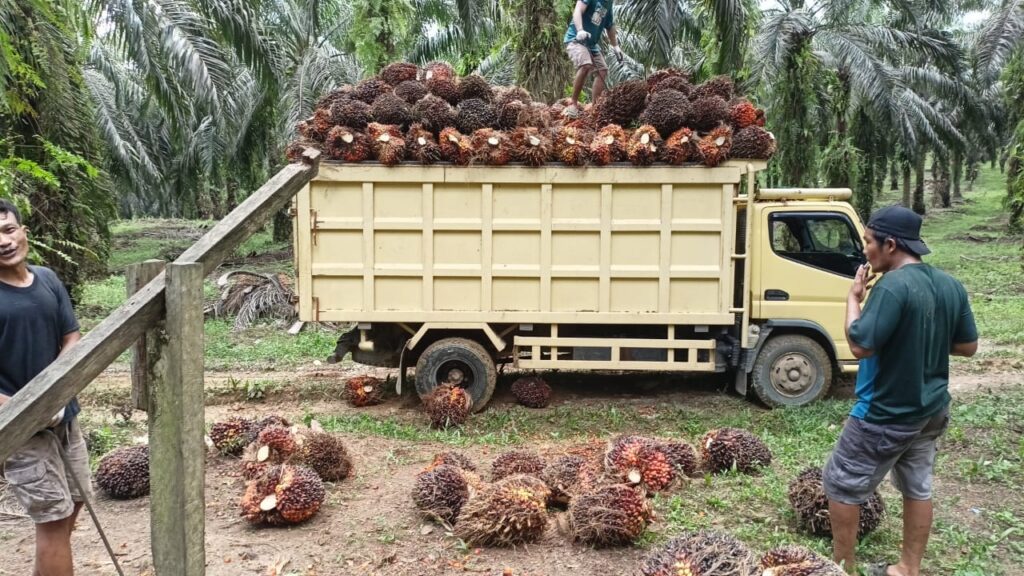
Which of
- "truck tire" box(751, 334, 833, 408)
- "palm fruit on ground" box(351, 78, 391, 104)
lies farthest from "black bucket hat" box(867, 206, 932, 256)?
"palm fruit on ground" box(351, 78, 391, 104)

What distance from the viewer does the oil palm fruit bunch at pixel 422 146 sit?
6.75m

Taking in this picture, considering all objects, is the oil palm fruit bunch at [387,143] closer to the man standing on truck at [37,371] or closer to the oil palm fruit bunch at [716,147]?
the oil palm fruit bunch at [716,147]

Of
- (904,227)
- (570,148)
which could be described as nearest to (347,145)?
(570,148)

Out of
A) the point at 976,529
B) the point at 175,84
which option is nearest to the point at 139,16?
the point at 175,84

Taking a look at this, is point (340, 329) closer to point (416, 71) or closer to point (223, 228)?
point (416, 71)

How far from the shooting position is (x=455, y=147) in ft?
22.2

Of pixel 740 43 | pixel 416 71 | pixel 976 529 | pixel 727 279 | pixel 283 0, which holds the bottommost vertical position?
pixel 976 529

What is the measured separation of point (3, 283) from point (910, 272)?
4.11 metres

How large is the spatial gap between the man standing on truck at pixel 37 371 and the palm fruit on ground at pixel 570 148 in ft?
14.3

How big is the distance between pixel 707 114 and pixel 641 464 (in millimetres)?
3569

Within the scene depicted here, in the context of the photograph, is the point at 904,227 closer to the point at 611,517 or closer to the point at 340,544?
the point at 611,517

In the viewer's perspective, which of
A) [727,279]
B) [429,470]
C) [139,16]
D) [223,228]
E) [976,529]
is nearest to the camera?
[223,228]

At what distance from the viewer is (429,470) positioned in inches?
191

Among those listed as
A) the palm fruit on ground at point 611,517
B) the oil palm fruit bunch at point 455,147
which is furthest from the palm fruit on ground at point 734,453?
the oil palm fruit bunch at point 455,147
